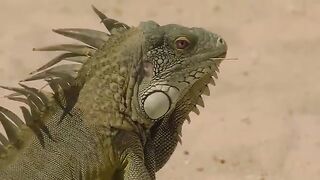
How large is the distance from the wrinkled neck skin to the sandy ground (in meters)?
1.56

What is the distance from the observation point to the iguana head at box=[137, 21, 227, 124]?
3359 millimetres

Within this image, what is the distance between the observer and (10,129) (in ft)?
10.7

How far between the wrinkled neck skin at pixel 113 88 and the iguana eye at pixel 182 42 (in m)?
Answer: 0.13

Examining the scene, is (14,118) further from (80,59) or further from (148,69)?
(148,69)

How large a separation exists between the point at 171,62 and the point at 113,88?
24 centimetres

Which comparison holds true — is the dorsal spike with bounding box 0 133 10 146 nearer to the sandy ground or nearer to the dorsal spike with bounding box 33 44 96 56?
the dorsal spike with bounding box 33 44 96 56

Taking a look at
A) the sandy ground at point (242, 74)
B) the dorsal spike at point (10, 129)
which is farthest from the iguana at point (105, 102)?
the sandy ground at point (242, 74)

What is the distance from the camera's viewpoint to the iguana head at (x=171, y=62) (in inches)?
132

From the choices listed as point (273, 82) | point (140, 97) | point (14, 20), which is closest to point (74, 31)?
point (140, 97)

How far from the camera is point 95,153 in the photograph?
128 inches

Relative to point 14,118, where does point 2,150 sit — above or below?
below

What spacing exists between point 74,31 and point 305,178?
182cm

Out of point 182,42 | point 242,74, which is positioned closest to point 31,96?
point 182,42

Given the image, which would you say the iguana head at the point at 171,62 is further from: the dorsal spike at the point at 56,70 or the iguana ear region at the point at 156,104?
the dorsal spike at the point at 56,70
